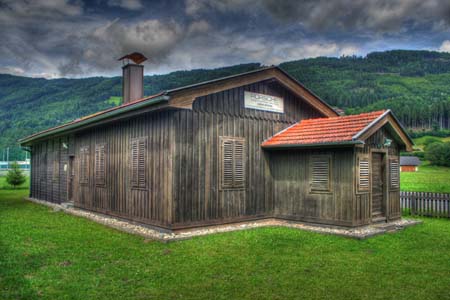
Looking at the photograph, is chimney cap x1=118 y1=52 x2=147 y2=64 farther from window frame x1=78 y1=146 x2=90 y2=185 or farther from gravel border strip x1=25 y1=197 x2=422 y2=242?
gravel border strip x1=25 y1=197 x2=422 y2=242

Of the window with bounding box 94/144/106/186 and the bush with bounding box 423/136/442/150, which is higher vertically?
the bush with bounding box 423/136/442/150

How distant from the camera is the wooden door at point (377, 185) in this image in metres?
11.5

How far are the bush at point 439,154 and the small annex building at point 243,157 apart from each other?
75.1 metres

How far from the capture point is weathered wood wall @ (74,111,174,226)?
33.4 feet

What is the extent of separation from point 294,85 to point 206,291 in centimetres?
907

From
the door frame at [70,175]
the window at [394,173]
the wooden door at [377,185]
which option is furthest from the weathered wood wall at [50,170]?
the window at [394,173]

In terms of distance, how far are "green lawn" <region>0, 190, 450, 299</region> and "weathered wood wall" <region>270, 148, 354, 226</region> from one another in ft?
3.68

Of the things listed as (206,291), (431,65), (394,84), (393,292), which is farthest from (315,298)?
(431,65)

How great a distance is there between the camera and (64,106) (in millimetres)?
133000

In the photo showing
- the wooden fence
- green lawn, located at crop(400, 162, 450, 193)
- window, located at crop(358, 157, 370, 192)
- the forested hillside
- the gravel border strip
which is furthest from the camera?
the forested hillside

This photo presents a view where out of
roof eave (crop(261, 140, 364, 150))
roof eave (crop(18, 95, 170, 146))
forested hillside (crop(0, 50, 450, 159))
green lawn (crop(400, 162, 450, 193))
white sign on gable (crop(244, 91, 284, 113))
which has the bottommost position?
green lawn (crop(400, 162, 450, 193))

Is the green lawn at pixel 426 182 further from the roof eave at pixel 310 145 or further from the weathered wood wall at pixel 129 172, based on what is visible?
the weathered wood wall at pixel 129 172

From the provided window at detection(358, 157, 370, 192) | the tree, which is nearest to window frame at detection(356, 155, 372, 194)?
window at detection(358, 157, 370, 192)

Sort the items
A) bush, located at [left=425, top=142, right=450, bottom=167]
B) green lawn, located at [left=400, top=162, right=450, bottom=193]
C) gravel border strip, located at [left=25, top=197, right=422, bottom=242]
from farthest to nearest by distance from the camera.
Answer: bush, located at [left=425, top=142, right=450, bottom=167], green lawn, located at [left=400, top=162, right=450, bottom=193], gravel border strip, located at [left=25, top=197, right=422, bottom=242]
